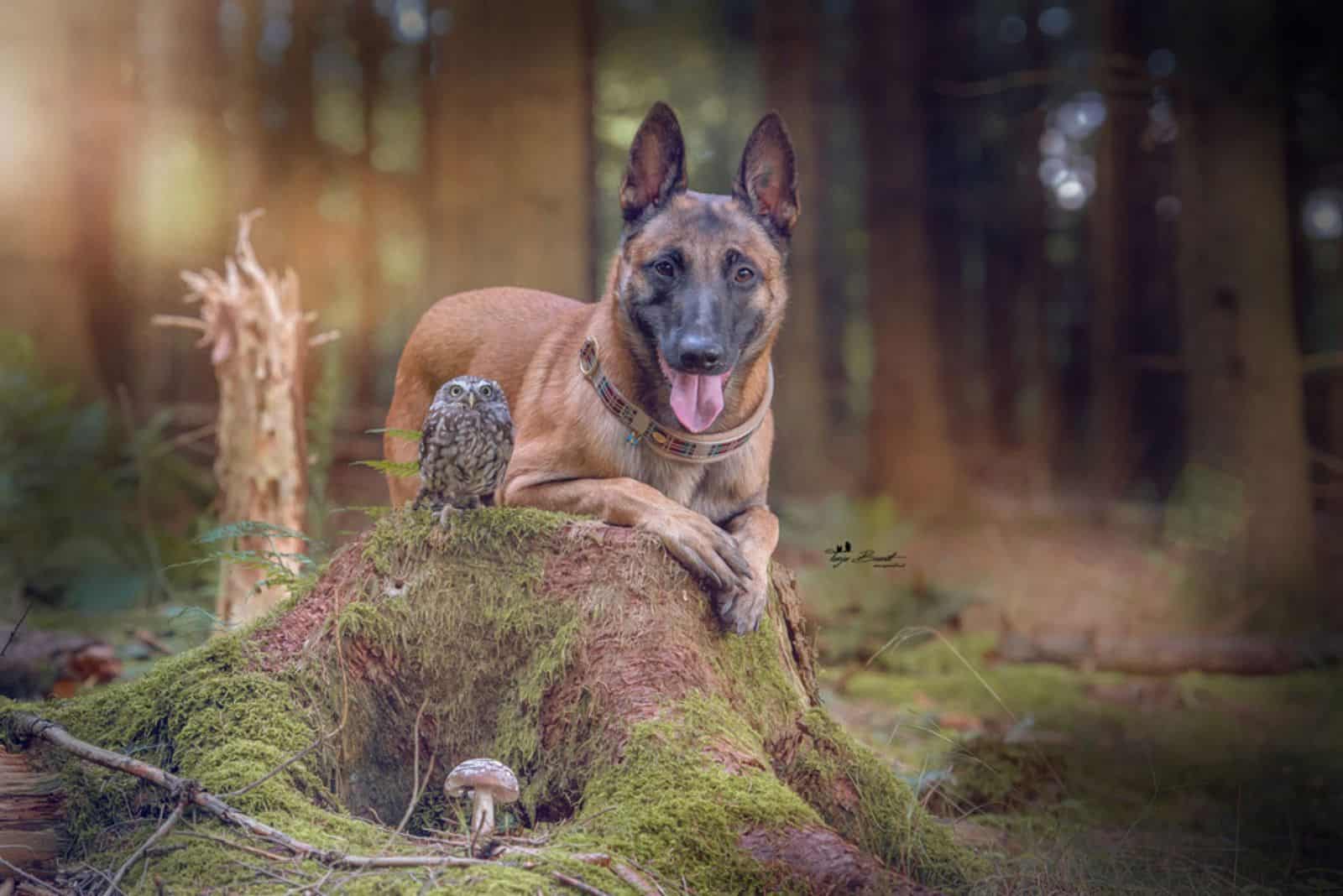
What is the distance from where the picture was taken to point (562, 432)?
427 cm

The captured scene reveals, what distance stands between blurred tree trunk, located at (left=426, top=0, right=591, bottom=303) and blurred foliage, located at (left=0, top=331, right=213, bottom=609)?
239cm

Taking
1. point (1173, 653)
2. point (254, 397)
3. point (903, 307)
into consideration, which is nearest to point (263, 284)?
point (254, 397)

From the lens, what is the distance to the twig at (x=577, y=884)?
2.47 metres

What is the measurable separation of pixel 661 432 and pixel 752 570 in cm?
68

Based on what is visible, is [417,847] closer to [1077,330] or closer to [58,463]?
[58,463]

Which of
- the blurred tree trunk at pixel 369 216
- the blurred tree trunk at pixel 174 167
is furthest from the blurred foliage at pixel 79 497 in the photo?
the blurred tree trunk at pixel 369 216

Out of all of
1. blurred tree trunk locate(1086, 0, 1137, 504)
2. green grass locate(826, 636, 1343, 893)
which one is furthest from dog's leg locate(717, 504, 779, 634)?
blurred tree trunk locate(1086, 0, 1137, 504)

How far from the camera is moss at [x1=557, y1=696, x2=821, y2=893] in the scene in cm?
270

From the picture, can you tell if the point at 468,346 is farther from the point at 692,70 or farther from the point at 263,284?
the point at 692,70

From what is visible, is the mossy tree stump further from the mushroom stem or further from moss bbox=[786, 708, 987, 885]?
the mushroom stem

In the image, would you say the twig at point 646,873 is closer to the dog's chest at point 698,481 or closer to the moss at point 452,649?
the moss at point 452,649

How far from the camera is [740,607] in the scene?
138 inches

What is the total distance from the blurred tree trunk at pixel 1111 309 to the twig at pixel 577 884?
12905 mm

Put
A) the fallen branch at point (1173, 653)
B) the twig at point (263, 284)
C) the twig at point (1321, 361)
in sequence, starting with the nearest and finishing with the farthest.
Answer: the twig at point (263, 284) → the fallen branch at point (1173, 653) → the twig at point (1321, 361)
